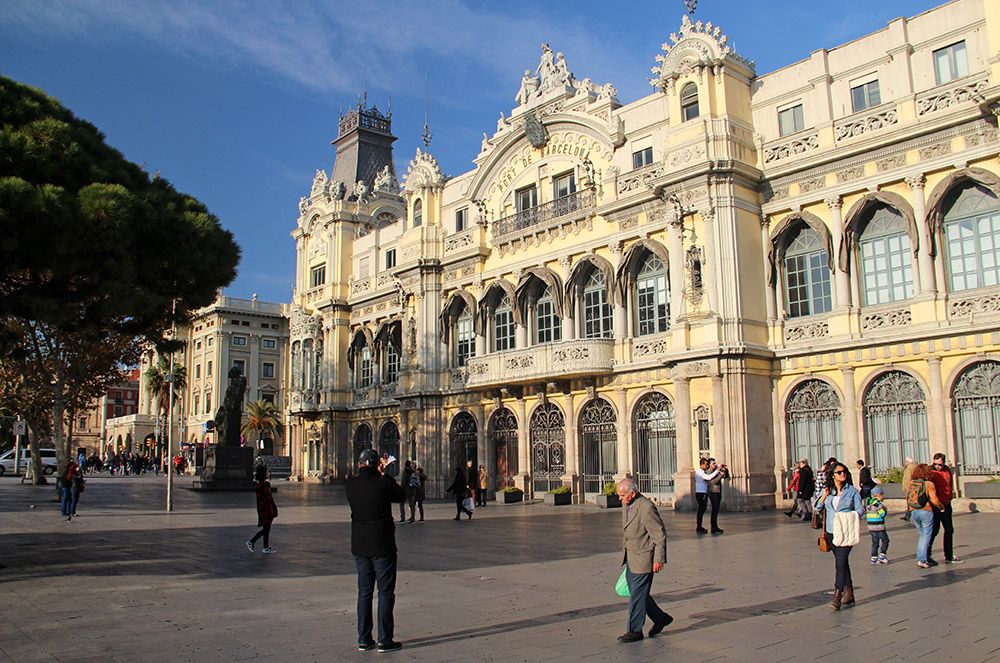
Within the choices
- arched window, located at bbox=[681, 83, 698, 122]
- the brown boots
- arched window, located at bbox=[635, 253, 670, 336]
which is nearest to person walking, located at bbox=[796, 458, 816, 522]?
arched window, located at bbox=[635, 253, 670, 336]

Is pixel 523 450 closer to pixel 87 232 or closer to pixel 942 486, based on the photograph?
pixel 942 486

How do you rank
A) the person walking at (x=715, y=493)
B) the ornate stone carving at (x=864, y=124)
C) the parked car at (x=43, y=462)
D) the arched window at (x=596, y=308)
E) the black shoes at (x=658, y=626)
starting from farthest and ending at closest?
the parked car at (x=43, y=462)
the arched window at (x=596, y=308)
the ornate stone carving at (x=864, y=124)
the person walking at (x=715, y=493)
the black shoes at (x=658, y=626)

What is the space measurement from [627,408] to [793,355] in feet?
20.4

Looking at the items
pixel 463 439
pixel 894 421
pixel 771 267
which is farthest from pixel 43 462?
pixel 894 421

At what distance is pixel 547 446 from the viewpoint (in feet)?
109

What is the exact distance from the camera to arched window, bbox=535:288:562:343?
34062 mm

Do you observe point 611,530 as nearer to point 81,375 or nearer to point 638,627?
point 638,627

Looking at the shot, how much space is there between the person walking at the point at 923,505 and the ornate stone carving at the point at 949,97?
46.7ft

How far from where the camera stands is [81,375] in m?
36.8

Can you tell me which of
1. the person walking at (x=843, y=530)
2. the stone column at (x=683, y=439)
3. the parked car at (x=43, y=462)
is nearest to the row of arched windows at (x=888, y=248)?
the stone column at (x=683, y=439)

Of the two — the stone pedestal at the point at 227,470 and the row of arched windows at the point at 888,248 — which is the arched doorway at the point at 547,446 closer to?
the row of arched windows at the point at 888,248

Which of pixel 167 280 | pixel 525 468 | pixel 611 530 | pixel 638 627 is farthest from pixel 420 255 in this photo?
pixel 638 627

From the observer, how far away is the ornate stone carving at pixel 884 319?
78.7ft

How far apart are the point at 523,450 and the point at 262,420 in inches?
2033
